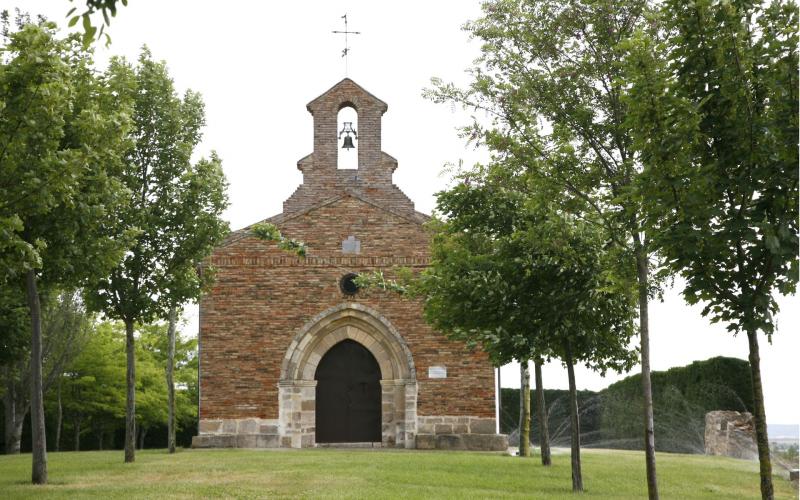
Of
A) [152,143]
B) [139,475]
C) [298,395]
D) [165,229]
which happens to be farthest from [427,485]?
[298,395]

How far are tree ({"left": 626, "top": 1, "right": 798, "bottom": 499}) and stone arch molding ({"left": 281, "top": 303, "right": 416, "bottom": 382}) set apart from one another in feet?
46.8

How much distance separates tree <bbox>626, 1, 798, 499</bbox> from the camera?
7.57 metres

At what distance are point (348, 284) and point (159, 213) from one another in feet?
21.7

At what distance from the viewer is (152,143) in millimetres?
17203

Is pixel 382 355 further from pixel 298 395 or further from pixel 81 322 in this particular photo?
pixel 81 322

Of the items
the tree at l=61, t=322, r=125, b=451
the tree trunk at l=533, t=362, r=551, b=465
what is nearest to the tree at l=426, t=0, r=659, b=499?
the tree trunk at l=533, t=362, r=551, b=465

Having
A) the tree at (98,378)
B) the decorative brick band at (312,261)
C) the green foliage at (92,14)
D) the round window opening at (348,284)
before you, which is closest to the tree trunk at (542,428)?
the decorative brick band at (312,261)

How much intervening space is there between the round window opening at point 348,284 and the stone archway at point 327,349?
1.08 feet

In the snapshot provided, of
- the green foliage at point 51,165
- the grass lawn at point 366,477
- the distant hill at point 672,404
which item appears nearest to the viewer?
the green foliage at point 51,165

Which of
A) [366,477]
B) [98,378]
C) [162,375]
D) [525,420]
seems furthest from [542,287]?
[162,375]

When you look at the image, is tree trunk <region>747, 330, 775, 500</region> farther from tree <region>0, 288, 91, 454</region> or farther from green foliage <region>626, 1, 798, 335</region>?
tree <region>0, 288, 91, 454</region>

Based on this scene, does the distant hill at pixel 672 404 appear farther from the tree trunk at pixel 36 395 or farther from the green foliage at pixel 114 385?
the tree trunk at pixel 36 395

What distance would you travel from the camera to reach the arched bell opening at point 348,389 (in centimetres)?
2269

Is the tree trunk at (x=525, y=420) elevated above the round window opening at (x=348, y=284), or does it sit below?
below
